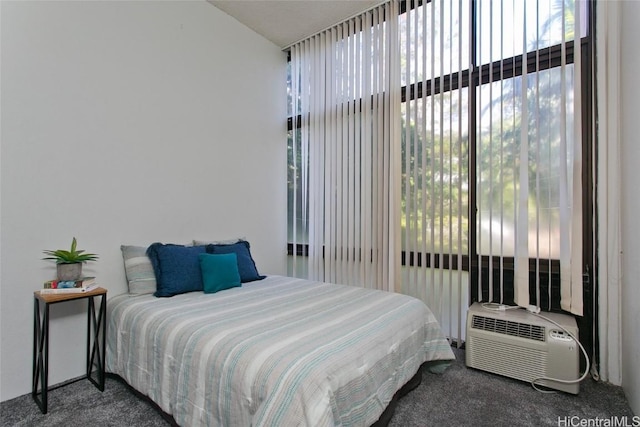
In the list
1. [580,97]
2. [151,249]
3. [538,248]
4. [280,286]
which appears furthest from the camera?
[280,286]

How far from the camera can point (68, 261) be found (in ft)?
6.60

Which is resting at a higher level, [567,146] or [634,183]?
[567,146]

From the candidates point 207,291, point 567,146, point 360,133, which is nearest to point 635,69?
point 567,146

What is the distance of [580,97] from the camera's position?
2.14 m

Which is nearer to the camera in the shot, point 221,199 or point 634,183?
point 634,183

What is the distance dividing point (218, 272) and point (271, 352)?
49.0 inches

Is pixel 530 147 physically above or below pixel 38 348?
above

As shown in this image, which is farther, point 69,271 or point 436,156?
point 436,156

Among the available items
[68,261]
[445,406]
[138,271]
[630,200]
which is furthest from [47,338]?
[630,200]

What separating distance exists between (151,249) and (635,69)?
10.7ft

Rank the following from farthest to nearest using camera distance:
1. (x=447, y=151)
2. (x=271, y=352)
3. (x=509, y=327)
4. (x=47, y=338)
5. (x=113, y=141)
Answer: (x=447, y=151) < (x=113, y=141) < (x=509, y=327) < (x=47, y=338) < (x=271, y=352)

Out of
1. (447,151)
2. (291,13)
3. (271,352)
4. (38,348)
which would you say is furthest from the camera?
(291,13)

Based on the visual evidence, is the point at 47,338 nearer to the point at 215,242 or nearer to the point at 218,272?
the point at 218,272

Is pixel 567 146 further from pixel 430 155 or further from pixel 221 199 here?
pixel 221 199
